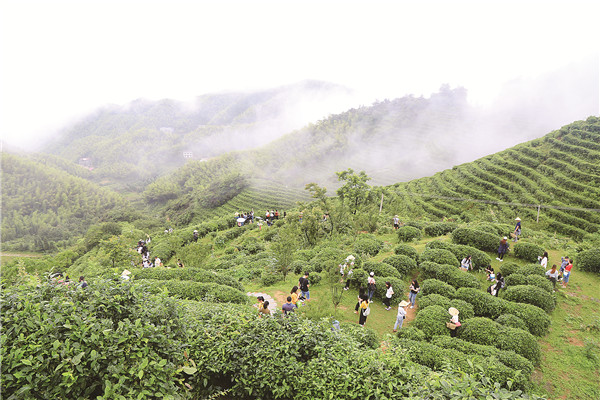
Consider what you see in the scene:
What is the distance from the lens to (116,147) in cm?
14588

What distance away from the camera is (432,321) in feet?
28.4

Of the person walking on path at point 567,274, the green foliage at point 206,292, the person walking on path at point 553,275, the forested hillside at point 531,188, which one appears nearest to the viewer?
the green foliage at point 206,292

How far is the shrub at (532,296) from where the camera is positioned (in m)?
9.55

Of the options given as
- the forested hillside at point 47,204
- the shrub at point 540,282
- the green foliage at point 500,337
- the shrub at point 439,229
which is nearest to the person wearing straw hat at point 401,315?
the green foliage at point 500,337

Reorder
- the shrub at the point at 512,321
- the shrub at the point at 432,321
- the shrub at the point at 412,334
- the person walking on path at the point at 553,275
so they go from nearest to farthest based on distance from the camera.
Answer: the shrub at the point at 412,334 < the shrub at the point at 512,321 < the shrub at the point at 432,321 < the person walking on path at the point at 553,275

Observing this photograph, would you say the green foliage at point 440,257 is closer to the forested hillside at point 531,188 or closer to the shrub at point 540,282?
the shrub at point 540,282

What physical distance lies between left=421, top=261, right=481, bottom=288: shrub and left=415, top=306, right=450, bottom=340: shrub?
2.31 meters

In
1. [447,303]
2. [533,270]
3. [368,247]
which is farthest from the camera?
[368,247]

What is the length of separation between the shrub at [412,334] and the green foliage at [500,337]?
1237 mm

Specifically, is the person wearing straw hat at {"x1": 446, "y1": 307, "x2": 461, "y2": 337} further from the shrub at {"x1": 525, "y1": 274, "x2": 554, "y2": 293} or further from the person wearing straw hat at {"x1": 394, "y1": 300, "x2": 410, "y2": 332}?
the shrub at {"x1": 525, "y1": 274, "x2": 554, "y2": 293}

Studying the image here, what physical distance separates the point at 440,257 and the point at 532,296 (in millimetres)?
3319

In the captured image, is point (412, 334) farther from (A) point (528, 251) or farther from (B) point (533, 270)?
(A) point (528, 251)

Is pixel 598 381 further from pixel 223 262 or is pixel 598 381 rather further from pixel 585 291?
pixel 223 262

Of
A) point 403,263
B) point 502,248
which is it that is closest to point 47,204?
point 403,263
